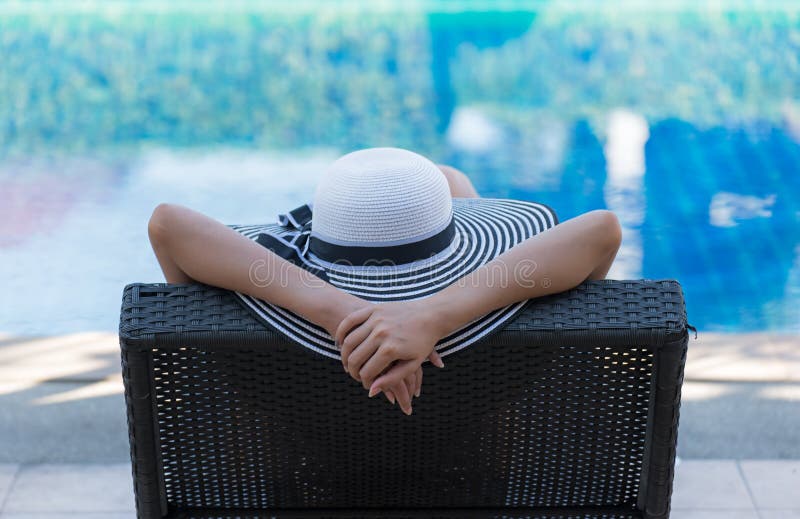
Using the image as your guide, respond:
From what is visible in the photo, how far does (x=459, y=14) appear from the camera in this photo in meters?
9.65

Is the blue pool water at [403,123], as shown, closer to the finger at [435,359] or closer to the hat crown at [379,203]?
the hat crown at [379,203]

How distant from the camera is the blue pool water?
3941 mm

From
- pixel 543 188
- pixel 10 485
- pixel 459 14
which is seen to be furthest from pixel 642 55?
pixel 10 485

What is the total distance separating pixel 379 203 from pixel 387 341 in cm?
25

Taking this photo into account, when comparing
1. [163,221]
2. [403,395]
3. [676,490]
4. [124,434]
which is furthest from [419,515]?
A: [124,434]

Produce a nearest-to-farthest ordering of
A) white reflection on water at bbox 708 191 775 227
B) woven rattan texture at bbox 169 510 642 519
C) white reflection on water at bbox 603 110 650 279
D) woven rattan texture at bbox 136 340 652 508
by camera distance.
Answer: woven rattan texture at bbox 136 340 652 508 → woven rattan texture at bbox 169 510 642 519 → white reflection on water at bbox 603 110 650 279 → white reflection on water at bbox 708 191 775 227

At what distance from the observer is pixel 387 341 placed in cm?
124

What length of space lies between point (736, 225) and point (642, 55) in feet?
13.6

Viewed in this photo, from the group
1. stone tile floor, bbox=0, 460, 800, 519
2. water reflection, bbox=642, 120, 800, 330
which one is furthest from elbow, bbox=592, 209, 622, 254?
water reflection, bbox=642, 120, 800, 330

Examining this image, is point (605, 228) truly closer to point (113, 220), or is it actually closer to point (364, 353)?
point (364, 353)

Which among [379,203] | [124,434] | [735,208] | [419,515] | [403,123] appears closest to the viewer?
[379,203]

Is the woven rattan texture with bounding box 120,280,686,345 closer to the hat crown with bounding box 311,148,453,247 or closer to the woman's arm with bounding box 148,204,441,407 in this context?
the woman's arm with bounding box 148,204,441,407

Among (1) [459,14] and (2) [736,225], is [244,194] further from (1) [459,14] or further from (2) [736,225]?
(1) [459,14]

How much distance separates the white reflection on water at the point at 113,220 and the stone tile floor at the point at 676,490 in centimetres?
102
